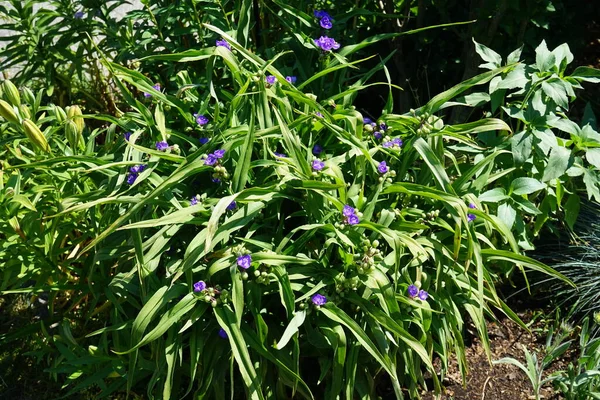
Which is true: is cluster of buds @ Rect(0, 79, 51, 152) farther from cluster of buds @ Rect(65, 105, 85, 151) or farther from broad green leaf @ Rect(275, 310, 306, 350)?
broad green leaf @ Rect(275, 310, 306, 350)

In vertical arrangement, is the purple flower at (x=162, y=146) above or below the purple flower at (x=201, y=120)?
below

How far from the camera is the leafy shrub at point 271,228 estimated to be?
196 centimetres

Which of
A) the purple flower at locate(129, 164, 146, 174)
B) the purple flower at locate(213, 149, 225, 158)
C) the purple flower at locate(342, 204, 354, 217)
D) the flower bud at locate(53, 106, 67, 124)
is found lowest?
the purple flower at locate(342, 204, 354, 217)

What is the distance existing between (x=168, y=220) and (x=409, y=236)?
72cm

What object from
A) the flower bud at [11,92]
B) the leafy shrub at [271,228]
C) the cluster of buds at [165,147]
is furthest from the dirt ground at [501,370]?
the flower bud at [11,92]

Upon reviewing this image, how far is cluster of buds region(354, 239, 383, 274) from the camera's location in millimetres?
1948

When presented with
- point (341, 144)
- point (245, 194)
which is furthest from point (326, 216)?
point (341, 144)

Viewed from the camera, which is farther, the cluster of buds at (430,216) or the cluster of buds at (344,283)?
the cluster of buds at (430,216)

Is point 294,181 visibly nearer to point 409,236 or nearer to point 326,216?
point 326,216

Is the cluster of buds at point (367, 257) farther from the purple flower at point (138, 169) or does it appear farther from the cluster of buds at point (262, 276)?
the purple flower at point (138, 169)

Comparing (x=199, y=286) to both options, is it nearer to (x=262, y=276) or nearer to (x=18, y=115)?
(x=262, y=276)

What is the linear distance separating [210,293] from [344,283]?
39 centimetres

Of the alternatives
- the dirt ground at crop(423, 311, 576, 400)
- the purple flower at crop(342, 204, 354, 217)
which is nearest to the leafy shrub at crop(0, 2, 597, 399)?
the purple flower at crop(342, 204, 354, 217)

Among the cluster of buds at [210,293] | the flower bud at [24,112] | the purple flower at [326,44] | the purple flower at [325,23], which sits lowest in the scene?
the cluster of buds at [210,293]
